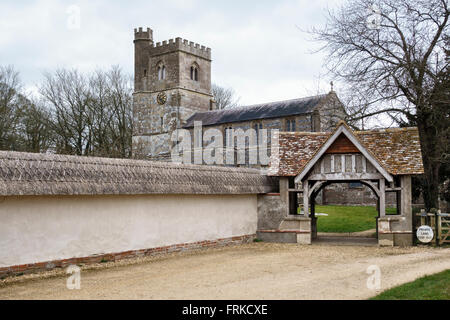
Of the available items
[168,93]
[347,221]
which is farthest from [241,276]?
[168,93]

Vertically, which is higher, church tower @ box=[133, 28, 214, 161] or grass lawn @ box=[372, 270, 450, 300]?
church tower @ box=[133, 28, 214, 161]

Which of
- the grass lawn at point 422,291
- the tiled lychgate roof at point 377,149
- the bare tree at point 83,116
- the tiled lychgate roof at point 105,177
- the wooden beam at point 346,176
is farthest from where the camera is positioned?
the bare tree at point 83,116

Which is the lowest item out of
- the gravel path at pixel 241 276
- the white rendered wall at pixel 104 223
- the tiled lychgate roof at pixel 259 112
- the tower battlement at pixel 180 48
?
the gravel path at pixel 241 276

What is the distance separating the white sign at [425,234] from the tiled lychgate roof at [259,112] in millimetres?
23029

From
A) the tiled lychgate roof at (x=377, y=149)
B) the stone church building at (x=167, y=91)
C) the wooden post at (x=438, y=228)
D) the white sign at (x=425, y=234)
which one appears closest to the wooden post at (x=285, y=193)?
the tiled lychgate roof at (x=377, y=149)

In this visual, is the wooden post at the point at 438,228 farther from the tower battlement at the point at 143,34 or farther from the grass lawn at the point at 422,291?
the tower battlement at the point at 143,34

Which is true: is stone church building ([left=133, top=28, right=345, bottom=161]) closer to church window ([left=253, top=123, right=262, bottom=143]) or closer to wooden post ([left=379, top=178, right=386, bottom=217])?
church window ([left=253, top=123, right=262, bottom=143])

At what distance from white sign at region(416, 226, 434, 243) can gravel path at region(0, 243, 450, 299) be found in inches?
26.0

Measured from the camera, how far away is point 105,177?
11.9 meters

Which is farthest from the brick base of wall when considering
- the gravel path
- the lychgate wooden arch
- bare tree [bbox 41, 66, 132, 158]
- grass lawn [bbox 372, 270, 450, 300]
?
bare tree [bbox 41, 66, 132, 158]

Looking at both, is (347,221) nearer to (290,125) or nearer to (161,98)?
(290,125)

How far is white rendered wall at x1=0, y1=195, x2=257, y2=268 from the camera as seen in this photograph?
10170 mm

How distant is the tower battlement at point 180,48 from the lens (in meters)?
50.0

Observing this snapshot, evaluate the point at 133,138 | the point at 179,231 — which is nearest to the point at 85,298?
Result: the point at 179,231
